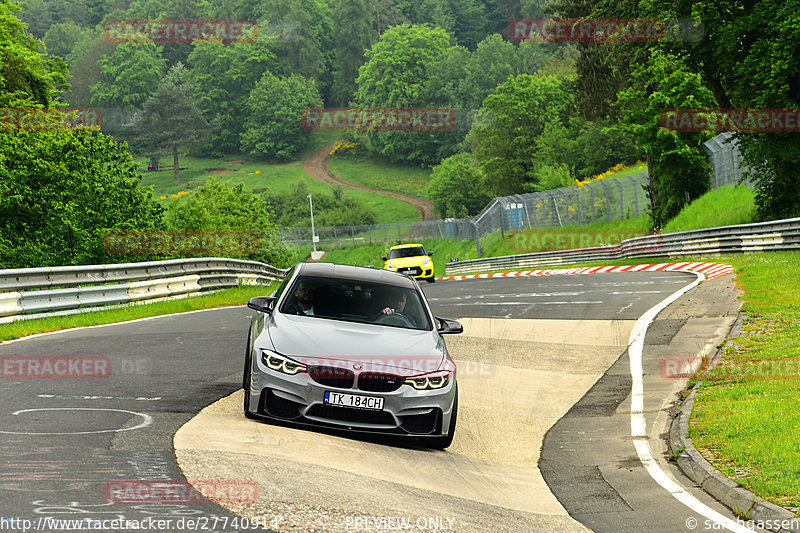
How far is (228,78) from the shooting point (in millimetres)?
184875

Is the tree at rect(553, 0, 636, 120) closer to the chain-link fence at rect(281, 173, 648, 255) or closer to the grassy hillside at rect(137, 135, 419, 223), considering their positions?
the chain-link fence at rect(281, 173, 648, 255)

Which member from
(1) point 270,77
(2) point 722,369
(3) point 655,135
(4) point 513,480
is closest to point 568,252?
(3) point 655,135

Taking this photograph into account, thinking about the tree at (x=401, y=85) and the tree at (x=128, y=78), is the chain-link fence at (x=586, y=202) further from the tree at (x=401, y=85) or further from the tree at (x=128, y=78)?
the tree at (x=128, y=78)

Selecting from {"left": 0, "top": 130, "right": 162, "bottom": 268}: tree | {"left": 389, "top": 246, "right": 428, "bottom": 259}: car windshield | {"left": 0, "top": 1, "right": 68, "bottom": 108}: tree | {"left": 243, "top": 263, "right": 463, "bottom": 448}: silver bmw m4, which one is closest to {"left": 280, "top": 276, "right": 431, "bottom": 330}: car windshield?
{"left": 243, "top": 263, "right": 463, "bottom": 448}: silver bmw m4

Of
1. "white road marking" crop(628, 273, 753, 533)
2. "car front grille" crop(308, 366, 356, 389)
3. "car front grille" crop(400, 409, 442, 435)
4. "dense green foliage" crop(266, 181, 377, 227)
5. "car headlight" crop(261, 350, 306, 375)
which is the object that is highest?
"car headlight" crop(261, 350, 306, 375)

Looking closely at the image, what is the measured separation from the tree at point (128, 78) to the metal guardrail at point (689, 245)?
142 metres

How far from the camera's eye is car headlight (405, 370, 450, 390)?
8453 millimetres

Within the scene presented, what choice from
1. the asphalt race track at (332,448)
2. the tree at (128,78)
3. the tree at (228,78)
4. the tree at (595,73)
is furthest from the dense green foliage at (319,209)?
the asphalt race track at (332,448)

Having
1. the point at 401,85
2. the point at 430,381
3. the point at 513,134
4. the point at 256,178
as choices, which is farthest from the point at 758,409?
the point at 401,85

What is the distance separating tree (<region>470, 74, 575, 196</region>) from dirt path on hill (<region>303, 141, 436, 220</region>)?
25318mm

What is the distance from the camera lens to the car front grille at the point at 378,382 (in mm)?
8297

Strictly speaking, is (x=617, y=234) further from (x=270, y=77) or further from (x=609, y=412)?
(x=270, y=77)

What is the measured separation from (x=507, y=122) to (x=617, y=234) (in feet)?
149

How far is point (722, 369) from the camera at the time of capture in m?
11.8
